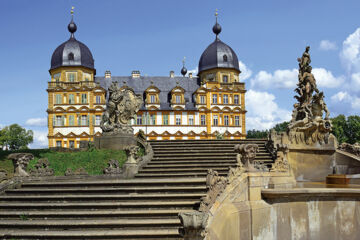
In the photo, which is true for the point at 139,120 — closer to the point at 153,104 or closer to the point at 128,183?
the point at 153,104

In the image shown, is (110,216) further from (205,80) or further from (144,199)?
(205,80)

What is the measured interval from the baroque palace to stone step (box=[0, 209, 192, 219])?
49.7 metres

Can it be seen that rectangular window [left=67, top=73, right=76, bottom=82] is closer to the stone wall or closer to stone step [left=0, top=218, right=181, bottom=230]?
Result: stone step [left=0, top=218, right=181, bottom=230]

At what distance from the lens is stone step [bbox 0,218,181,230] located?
9.77 meters

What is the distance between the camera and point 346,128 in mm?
66250

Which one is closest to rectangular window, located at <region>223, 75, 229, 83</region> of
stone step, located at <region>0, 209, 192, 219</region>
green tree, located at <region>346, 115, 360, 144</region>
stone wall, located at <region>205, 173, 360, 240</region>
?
green tree, located at <region>346, 115, 360, 144</region>

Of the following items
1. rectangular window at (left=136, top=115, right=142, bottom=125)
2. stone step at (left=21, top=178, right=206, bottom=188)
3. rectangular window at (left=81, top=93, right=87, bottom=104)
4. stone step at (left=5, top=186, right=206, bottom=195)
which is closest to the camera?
stone step at (left=5, top=186, right=206, bottom=195)

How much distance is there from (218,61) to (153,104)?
47.8ft

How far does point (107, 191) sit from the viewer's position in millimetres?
11953

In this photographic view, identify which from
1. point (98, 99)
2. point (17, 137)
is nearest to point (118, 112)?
point (98, 99)

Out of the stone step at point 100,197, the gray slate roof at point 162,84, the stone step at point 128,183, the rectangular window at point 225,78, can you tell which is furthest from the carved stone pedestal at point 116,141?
the rectangular window at point 225,78

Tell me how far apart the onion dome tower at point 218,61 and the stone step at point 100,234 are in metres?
57.5

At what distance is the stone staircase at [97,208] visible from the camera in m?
9.62

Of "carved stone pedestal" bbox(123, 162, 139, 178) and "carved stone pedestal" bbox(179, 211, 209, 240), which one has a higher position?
"carved stone pedestal" bbox(123, 162, 139, 178)
